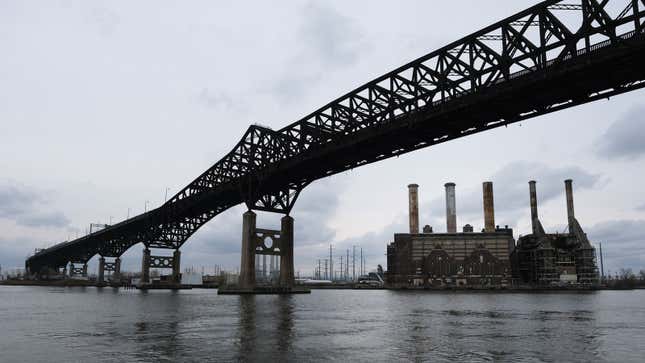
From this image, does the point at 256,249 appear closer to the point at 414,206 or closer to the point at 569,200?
the point at 414,206

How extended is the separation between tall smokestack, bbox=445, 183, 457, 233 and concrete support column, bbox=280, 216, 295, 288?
251ft

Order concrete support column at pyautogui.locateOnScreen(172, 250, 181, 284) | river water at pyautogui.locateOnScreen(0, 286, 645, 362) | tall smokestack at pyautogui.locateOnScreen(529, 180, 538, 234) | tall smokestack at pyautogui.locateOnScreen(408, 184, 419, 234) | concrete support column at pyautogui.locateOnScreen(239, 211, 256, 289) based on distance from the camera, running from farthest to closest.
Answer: tall smokestack at pyautogui.locateOnScreen(408, 184, 419, 234), tall smokestack at pyautogui.locateOnScreen(529, 180, 538, 234), concrete support column at pyautogui.locateOnScreen(172, 250, 181, 284), concrete support column at pyautogui.locateOnScreen(239, 211, 256, 289), river water at pyautogui.locateOnScreen(0, 286, 645, 362)

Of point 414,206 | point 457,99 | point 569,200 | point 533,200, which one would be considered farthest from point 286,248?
point 569,200

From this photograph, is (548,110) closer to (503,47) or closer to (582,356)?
(503,47)

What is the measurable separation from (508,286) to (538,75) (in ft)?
330

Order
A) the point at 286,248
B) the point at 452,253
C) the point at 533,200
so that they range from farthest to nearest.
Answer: the point at 533,200 → the point at 452,253 → the point at 286,248

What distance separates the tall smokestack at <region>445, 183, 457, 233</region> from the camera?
130 m

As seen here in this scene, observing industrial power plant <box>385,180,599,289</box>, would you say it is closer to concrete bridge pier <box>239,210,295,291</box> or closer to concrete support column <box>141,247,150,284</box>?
concrete support column <box>141,247,150,284</box>

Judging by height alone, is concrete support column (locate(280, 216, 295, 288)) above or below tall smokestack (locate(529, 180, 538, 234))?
below

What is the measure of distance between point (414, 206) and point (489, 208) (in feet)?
58.9

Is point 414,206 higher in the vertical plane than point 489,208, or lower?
higher

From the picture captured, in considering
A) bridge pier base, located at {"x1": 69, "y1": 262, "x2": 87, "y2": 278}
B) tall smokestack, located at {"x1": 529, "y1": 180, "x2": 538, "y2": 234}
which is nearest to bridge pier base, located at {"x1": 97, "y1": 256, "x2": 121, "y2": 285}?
bridge pier base, located at {"x1": 69, "y1": 262, "x2": 87, "y2": 278}

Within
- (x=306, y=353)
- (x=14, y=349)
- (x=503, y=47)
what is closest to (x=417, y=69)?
(x=503, y=47)

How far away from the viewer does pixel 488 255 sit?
415ft
